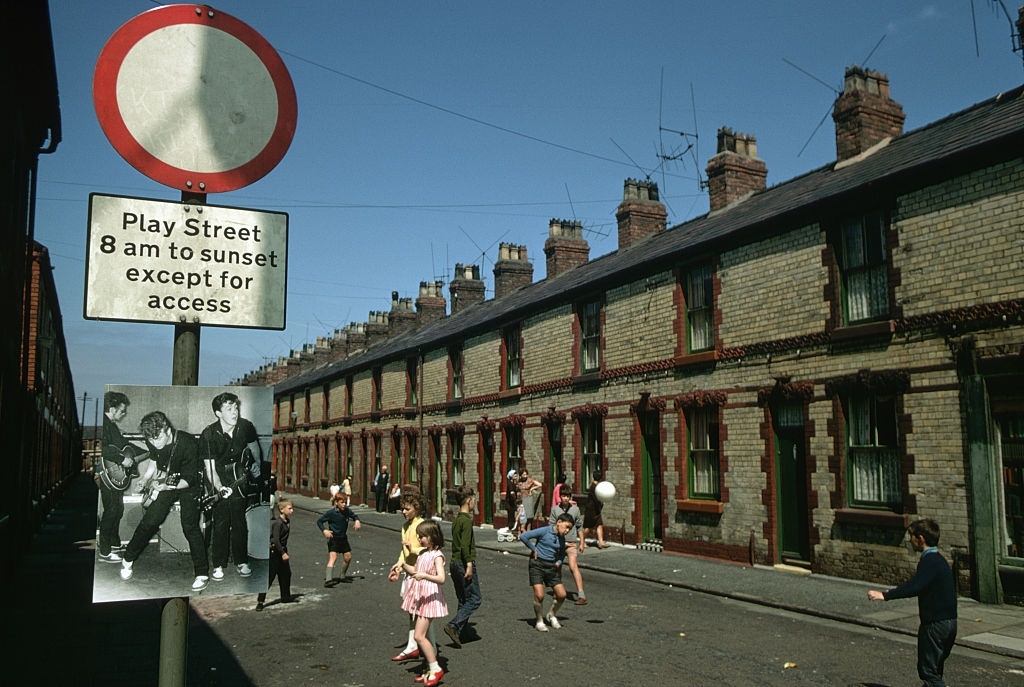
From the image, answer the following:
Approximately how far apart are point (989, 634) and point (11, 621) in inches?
520

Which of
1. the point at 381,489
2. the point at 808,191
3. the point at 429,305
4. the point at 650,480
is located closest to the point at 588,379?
the point at 650,480

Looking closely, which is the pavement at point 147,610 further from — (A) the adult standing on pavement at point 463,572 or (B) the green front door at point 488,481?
(B) the green front door at point 488,481

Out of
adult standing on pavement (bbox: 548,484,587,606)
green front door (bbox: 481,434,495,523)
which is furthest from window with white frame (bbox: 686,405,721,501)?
green front door (bbox: 481,434,495,523)

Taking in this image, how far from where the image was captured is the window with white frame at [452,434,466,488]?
31.1 m

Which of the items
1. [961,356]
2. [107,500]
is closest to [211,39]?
[107,500]

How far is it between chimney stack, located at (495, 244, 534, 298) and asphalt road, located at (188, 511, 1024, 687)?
23450 mm

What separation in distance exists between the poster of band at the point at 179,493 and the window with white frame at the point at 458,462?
28440mm

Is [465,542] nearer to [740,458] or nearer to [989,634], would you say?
[989,634]

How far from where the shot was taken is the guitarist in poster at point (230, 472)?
103 inches

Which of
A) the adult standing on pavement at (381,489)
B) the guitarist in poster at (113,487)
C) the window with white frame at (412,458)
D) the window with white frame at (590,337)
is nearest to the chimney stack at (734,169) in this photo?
the window with white frame at (590,337)

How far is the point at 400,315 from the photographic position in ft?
155

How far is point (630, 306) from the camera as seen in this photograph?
21.8 m

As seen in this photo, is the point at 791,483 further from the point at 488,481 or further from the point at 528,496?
the point at 488,481

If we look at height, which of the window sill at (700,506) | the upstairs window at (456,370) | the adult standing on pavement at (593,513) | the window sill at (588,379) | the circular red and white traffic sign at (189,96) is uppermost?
the upstairs window at (456,370)
